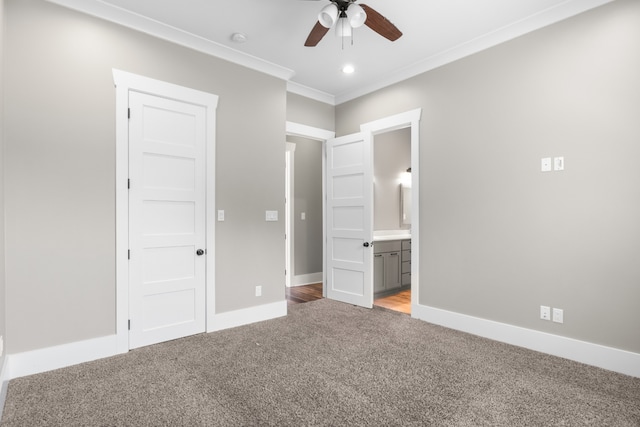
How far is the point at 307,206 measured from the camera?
5898 millimetres

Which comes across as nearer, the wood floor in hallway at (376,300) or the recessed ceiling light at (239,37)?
the recessed ceiling light at (239,37)

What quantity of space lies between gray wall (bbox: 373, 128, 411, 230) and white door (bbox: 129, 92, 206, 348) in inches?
113

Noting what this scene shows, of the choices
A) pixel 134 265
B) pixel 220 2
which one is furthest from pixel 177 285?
pixel 220 2

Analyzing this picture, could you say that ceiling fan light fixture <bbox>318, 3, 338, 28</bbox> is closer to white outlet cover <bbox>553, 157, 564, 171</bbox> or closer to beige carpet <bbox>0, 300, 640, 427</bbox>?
white outlet cover <bbox>553, 157, 564, 171</bbox>

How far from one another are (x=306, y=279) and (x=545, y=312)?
12.2 feet

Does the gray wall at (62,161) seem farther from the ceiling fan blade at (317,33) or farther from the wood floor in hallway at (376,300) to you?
the wood floor in hallway at (376,300)

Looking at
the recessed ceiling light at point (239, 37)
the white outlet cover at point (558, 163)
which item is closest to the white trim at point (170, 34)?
the recessed ceiling light at point (239, 37)

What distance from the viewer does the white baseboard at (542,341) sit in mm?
2508

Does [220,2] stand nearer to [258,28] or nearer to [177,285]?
[258,28]

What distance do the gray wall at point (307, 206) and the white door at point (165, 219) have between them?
2.55 m

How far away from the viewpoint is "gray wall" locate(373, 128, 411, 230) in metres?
5.33

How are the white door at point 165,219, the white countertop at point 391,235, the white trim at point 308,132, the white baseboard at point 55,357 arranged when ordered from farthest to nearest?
the white countertop at point 391,235, the white trim at point 308,132, the white door at point 165,219, the white baseboard at point 55,357

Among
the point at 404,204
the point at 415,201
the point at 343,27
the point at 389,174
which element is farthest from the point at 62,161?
the point at 404,204

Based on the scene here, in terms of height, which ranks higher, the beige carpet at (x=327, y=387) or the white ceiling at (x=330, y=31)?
the white ceiling at (x=330, y=31)
